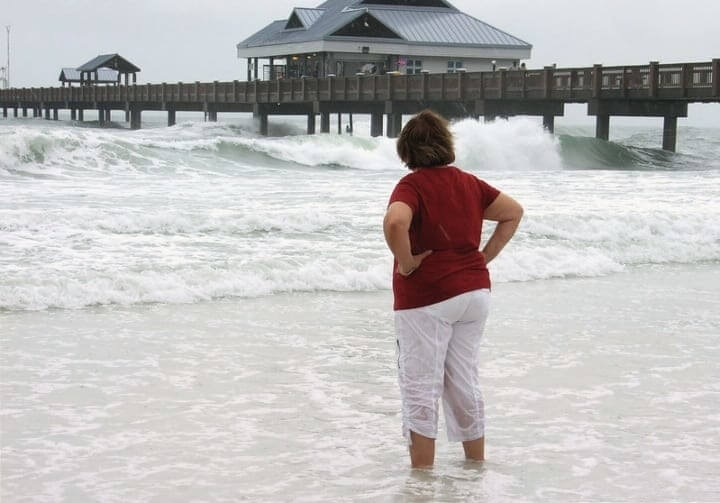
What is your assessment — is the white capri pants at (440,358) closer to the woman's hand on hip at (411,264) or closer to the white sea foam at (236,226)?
the woman's hand on hip at (411,264)

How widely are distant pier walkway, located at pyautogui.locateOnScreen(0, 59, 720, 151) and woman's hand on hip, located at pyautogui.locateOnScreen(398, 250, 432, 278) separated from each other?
1128 inches

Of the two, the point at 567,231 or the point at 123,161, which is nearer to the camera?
the point at 567,231

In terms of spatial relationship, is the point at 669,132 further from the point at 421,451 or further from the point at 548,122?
the point at 421,451

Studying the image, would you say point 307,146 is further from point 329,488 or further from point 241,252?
point 329,488

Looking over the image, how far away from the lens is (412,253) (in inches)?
156

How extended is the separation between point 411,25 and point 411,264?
167 ft

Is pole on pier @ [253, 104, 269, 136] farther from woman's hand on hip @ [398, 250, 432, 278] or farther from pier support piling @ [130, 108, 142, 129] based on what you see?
woman's hand on hip @ [398, 250, 432, 278]

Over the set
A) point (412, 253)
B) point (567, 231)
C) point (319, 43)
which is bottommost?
point (567, 231)

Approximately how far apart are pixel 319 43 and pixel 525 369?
46.5 m

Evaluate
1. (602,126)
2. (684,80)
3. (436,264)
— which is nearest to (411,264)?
(436,264)

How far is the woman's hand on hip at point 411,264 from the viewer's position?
389 centimetres

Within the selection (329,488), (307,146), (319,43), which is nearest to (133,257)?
(329,488)

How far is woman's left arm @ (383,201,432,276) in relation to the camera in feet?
12.5

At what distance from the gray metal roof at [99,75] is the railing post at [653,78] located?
59350 millimetres
